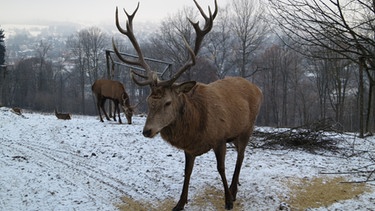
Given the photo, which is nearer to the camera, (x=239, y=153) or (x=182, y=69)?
(x=182, y=69)

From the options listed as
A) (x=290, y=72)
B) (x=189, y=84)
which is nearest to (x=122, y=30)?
(x=189, y=84)

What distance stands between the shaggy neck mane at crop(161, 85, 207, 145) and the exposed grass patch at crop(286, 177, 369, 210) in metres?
2.00

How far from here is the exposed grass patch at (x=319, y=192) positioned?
18.9 feet

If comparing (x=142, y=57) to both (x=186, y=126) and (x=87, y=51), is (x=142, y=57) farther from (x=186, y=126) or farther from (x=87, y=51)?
(x=87, y=51)

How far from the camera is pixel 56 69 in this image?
77.4 metres

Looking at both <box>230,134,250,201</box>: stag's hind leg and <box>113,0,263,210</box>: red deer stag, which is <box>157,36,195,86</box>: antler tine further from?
<box>230,134,250,201</box>: stag's hind leg

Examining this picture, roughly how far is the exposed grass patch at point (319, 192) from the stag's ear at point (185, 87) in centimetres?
251

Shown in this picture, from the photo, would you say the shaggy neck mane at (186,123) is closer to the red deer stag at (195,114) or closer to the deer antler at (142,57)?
the red deer stag at (195,114)

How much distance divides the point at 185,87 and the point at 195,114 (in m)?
0.46

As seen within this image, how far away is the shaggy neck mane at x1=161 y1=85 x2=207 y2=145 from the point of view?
5.21 metres

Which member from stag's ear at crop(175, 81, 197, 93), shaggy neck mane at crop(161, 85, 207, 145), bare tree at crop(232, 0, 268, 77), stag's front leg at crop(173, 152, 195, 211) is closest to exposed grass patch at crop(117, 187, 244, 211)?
stag's front leg at crop(173, 152, 195, 211)

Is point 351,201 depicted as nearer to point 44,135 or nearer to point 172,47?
point 44,135

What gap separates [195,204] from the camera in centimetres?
579

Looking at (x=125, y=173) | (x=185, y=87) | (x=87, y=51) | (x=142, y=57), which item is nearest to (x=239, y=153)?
(x=185, y=87)
